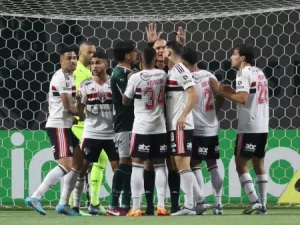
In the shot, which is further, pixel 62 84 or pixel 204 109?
pixel 204 109

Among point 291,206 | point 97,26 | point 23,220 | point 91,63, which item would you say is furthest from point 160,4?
point 23,220

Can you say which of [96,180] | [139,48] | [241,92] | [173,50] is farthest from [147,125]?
[139,48]

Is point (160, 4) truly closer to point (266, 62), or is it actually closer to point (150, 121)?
point (266, 62)

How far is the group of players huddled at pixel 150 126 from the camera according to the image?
859 cm

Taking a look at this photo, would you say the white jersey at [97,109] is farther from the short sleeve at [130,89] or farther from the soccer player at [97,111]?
the short sleeve at [130,89]

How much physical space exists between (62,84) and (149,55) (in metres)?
0.88

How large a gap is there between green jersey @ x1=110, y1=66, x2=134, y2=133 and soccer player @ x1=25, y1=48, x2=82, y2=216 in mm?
374

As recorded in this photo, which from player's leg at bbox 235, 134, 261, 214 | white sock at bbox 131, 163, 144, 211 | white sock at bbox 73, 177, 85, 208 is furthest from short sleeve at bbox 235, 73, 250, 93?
white sock at bbox 73, 177, 85, 208

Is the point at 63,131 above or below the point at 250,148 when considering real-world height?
above

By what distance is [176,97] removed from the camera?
8.65 meters

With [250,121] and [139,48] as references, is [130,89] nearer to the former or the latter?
[250,121]

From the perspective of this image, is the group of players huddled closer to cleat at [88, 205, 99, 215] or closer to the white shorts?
the white shorts

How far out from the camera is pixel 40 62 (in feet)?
36.5

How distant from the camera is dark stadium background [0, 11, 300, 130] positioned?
11039 mm
